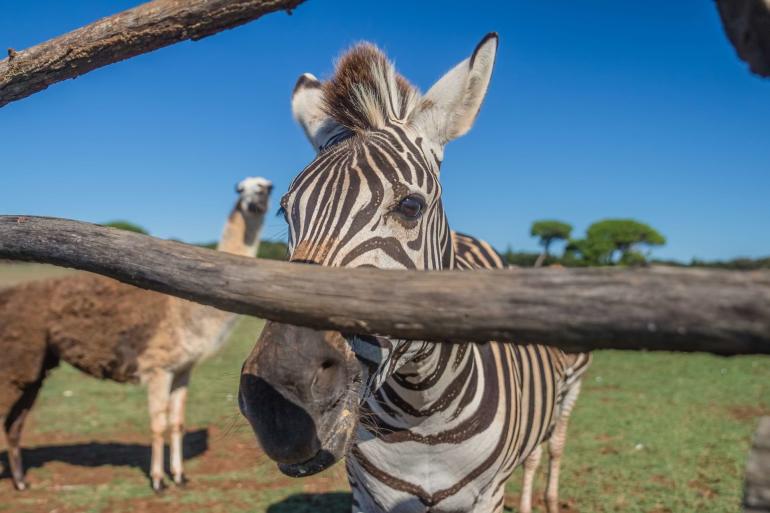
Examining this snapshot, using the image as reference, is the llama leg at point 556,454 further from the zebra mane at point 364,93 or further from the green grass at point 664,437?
the zebra mane at point 364,93

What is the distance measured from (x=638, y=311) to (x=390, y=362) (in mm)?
1195

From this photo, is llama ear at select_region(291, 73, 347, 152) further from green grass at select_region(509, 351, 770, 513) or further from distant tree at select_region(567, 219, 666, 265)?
distant tree at select_region(567, 219, 666, 265)

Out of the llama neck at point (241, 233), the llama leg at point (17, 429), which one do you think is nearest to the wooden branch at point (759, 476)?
the llama neck at point (241, 233)

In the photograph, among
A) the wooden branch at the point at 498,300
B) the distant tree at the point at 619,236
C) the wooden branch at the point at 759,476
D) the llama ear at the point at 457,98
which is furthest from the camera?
the distant tree at the point at 619,236

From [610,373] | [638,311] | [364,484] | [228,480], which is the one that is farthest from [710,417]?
[638,311]

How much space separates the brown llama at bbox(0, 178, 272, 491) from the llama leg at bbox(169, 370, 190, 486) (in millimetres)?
12

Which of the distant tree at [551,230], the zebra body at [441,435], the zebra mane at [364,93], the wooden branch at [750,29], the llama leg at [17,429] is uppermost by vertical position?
the distant tree at [551,230]

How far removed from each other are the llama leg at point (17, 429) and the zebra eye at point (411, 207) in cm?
670

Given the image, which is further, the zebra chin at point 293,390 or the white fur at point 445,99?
the white fur at point 445,99

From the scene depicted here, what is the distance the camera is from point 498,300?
3.89 feet

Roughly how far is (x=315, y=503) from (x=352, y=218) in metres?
4.63

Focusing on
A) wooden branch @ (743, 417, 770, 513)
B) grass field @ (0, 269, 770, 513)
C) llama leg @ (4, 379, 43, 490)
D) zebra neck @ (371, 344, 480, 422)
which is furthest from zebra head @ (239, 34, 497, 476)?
llama leg @ (4, 379, 43, 490)

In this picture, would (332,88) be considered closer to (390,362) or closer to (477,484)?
(390,362)

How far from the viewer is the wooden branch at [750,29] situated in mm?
1544
